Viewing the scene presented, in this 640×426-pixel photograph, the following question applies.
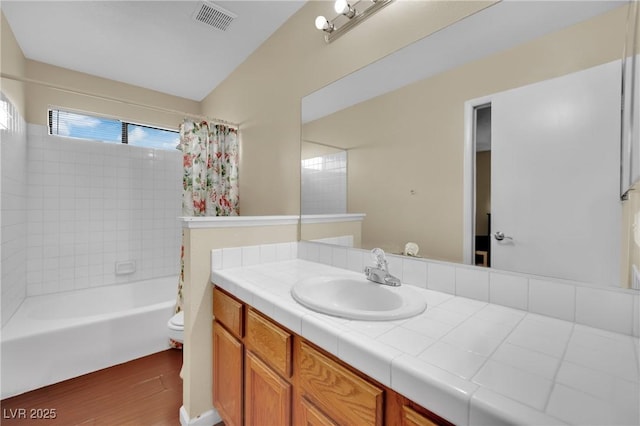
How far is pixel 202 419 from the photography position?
145 centimetres

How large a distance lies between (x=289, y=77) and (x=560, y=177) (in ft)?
5.76

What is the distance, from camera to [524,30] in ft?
3.00

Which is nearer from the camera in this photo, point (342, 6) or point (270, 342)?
point (270, 342)

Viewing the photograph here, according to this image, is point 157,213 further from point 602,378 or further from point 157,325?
point 602,378

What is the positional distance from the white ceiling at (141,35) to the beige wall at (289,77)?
0.53ft

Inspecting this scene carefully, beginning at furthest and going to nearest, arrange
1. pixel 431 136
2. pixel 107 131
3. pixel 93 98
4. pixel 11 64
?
pixel 107 131 → pixel 93 98 → pixel 11 64 → pixel 431 136

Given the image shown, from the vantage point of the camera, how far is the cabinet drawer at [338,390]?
65cm

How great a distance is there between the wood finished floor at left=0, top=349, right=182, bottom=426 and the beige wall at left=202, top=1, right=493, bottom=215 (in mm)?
1399

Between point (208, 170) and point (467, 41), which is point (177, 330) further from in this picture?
point (467, 41)

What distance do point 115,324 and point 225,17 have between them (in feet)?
7.87

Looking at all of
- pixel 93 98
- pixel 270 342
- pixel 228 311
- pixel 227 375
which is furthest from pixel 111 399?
pixel 93 98

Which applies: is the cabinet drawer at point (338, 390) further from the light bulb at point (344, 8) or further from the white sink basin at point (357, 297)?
the light bulb at point (344, 8)

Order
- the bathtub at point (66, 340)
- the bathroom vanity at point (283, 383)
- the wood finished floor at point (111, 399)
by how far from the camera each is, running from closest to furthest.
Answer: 1. the bathroom vanity at point (283, 383)
2. the wood finished floor at point (111, 399)
3. the bathtub at point (66, 340)

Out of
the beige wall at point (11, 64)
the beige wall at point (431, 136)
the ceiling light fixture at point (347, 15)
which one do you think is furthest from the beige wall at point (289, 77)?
the beige wall at point (11, 64)
